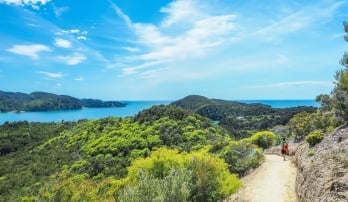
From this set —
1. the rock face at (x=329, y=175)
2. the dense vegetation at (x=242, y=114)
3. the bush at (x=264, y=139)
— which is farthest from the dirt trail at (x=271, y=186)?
the dense vegetation at (x=242, y=114)

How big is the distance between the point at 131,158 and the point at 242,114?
313 ft

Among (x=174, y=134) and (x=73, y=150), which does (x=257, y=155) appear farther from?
(x=73, y=150)

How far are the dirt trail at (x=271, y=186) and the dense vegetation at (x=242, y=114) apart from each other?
5599 centimetres

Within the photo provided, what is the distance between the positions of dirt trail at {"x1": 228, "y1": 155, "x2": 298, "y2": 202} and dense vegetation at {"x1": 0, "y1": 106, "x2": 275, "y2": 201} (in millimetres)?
946

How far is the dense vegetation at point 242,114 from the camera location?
322ft

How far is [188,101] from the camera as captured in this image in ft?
606

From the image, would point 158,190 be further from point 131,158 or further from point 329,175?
point 131,158

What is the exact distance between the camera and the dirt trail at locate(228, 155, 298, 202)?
1653 cm

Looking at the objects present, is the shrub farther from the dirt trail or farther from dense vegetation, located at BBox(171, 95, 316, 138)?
dense vegetation, located at BBox(171, 95, 316, 138)

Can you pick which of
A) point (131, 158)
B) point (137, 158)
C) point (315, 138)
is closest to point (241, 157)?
point (315, 138)

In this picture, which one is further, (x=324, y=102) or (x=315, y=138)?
(x=324, y=102)

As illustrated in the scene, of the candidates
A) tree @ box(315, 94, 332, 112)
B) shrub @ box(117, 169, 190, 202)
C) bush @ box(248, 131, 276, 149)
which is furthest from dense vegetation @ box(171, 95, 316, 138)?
shrub @ box(117, 169, 190, 202)

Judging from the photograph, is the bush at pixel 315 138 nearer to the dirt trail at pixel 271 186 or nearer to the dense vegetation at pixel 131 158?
the dirt trail at pixel 271 186

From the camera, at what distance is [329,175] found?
13117mm
